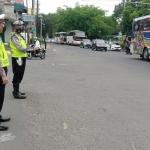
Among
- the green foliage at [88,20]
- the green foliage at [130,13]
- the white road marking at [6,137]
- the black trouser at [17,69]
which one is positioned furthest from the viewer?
the green foliage at [88,20]

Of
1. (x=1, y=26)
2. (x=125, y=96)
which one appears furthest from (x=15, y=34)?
(x=125, y=96)

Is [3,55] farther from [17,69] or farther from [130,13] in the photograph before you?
[130,13]

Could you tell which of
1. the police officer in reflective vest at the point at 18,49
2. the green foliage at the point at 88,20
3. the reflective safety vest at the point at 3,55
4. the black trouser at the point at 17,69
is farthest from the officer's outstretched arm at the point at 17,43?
the green foliage at the point at 88,20

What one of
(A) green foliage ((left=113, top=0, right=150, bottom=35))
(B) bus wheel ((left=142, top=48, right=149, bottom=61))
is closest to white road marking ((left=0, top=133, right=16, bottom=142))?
(B) bus wheel ((left=142, top=48, right=149, bottom=61))

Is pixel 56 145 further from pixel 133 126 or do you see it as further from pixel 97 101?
pixel 97 101

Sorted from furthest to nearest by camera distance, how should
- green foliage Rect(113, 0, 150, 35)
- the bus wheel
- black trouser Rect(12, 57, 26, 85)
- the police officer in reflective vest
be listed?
green foliage Rect(113, 0, 150, 35) < the bus wheel < black trouser Rect(12, 57, 26, 85) < the police officer in reflective vest

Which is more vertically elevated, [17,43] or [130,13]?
[130,13]

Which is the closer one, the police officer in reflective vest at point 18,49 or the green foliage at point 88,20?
the police officer in reflective vest at point 18,49

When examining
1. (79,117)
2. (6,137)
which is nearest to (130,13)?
(79,117)

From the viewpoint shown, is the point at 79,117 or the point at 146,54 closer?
the point at 79,117

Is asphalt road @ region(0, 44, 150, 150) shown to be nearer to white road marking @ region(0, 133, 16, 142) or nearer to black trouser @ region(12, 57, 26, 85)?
white road marking @ region(0, 133, 16, 142)

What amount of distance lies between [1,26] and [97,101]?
122 inches

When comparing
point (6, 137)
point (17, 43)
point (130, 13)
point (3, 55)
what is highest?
point (130, 13)

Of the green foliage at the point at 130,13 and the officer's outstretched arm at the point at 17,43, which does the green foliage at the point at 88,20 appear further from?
the officer's outstretched arm at the point at 17,43
